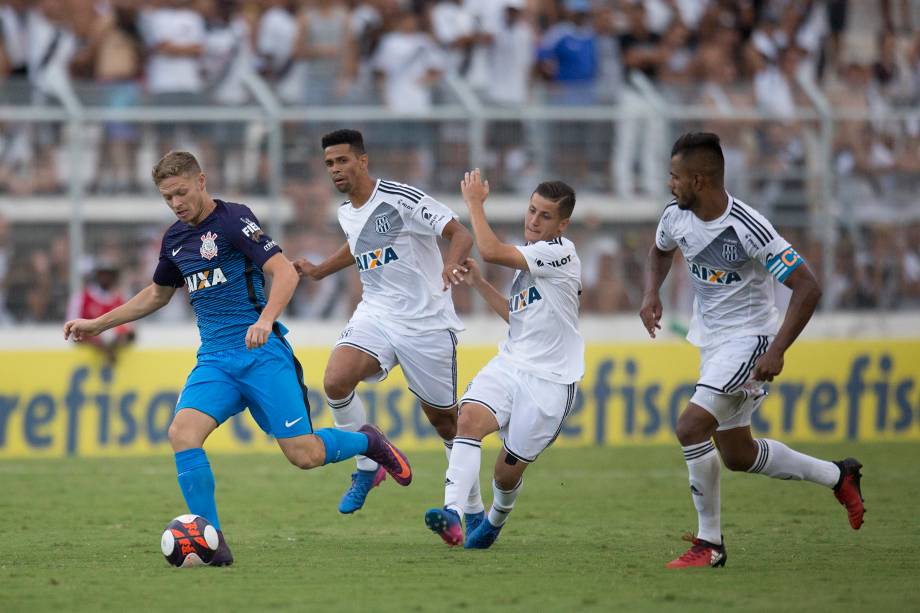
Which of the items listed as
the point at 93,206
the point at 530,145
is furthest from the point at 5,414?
the point at 530,145

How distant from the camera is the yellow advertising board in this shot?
15.5 m

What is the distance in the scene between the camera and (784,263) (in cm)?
823

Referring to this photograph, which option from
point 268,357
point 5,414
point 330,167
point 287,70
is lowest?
point 5,414

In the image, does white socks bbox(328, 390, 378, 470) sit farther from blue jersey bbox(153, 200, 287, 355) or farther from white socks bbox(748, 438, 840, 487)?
white socks bbox(748, 438, 840, 487)

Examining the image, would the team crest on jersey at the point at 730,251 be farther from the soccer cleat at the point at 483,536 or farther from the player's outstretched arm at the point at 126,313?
the player's outstretched arm at the point at 126,313

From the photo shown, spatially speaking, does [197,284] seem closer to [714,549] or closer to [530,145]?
[714,549]

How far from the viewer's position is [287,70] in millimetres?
17875

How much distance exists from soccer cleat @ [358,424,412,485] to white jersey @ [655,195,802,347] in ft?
7.13

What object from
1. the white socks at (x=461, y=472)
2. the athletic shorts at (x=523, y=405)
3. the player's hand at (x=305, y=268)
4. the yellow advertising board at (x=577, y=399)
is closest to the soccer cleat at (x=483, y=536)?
the white socks at (x=461, y=472)

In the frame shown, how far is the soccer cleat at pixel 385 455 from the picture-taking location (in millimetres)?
9477

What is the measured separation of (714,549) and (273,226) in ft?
31.5

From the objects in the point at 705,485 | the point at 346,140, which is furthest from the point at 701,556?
Result: the point at 346,140

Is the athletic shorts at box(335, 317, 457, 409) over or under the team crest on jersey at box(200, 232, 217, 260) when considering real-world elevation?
under

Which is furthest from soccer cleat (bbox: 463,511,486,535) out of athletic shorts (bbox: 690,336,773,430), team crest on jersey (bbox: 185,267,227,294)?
team crest on jersey (bbox: 185,267,227,294)
